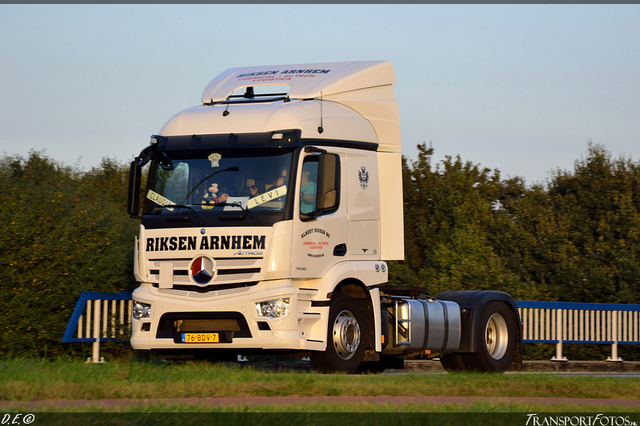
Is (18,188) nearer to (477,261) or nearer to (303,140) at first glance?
(303,140)

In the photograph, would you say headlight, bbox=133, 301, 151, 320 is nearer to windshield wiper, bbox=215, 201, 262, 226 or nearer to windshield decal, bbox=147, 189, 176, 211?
windshield decal, bbox=147, 189, 176, 211

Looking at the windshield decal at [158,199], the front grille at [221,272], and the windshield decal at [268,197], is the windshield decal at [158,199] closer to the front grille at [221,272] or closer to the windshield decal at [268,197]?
the front grille at [221,272]

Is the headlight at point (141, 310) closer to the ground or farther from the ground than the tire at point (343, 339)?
farther from the ground

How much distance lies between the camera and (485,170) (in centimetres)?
3831

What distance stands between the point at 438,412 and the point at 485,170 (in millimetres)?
32098

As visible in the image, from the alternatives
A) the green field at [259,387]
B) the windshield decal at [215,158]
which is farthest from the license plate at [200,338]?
the windshield decal at [215,158]

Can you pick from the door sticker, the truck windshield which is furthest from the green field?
the truck windshield

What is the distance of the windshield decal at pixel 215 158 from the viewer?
424 inches

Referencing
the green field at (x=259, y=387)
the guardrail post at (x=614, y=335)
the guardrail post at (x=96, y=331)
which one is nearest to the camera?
the green field at (x=259, y=387)

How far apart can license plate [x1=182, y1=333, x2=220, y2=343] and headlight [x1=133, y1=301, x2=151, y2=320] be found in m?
0.64

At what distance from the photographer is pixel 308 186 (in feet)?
34.9

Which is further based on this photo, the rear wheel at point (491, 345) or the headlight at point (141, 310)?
the rear wheel at point (491, 345)

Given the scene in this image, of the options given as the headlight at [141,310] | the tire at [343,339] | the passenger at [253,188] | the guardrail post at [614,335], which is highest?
the passenger at [253,188]

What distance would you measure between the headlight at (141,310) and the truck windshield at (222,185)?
121 cm
